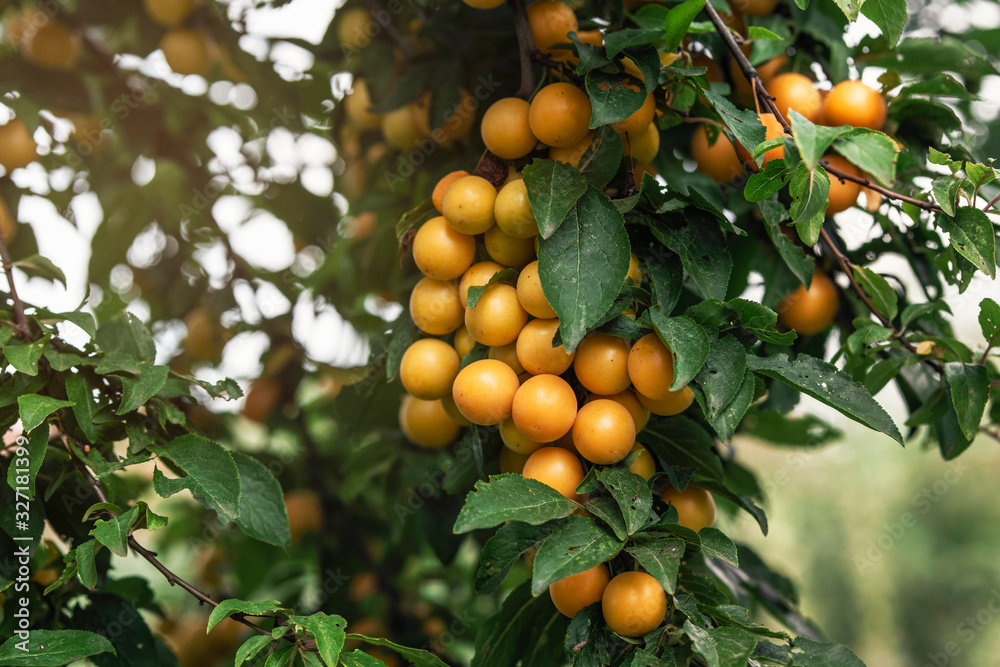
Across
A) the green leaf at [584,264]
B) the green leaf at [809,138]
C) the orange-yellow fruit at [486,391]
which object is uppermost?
the green leaf at [809,138]

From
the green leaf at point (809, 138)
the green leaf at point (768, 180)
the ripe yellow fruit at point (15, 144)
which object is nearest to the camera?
the green leaf at point (809, 138)

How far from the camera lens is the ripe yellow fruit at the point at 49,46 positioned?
1.03 meters

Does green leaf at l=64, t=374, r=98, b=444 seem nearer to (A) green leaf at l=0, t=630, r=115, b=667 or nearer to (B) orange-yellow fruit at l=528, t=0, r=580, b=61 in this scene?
(A) green leaf at l=0, t=630, r=115, b=667

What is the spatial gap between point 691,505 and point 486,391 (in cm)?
22

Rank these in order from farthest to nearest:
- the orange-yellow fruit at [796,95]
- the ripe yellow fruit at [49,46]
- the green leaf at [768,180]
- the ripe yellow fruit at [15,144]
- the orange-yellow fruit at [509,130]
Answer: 1. the ripe yellow fruit at [49,46]
2. the ripe yellow fruit at [15,144]
3. the orange-yellow fruit at [796,95]
4. the orange-yellow fruit at [509,130]
5. the green leaf at [768,180]

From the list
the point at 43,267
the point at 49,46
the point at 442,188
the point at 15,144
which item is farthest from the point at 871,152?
the point at 49,46

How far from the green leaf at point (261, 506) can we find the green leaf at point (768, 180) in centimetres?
50

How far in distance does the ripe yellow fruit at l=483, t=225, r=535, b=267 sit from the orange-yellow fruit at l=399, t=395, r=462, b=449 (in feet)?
0.77

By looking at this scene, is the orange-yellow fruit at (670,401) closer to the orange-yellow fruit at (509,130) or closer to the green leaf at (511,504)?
the green leaf at (511,504)

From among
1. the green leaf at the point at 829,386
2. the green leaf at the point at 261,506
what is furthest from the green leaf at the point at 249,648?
the green leaf at the point at 829,386

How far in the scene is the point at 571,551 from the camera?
490mm

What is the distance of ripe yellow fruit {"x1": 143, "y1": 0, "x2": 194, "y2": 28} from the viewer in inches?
41.6

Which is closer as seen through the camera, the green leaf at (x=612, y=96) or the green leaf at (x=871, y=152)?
the green leaf at (x=871, y=152)

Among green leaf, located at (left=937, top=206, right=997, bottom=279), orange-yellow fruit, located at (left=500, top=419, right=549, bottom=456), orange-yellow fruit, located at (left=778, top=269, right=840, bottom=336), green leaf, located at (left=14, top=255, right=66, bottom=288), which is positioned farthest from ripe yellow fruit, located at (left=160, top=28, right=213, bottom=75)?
green leaf, located at (left=937, top=206, right=997, bottom=279)
